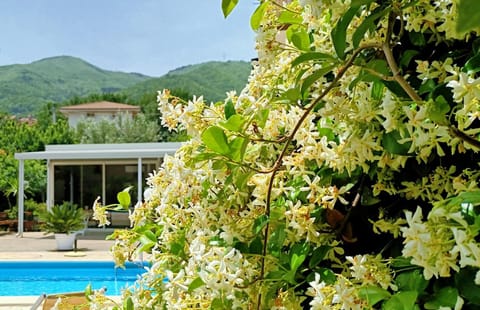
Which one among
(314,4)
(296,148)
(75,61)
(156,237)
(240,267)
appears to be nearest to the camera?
(314,4)

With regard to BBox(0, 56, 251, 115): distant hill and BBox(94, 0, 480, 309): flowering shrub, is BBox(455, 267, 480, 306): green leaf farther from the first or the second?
BBox(0, 56, 251, 115): distant hill

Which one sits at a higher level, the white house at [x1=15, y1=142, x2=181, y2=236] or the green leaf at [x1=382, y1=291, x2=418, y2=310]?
the green leaf at [x1=382, y1=291, x2=418, y2=310]

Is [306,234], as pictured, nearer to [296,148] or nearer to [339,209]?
[339,209]

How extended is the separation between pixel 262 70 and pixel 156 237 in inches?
18.6

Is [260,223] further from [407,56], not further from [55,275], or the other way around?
[55,275]

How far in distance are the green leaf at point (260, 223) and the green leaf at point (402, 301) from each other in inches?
11.1

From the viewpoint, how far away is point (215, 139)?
0.85m

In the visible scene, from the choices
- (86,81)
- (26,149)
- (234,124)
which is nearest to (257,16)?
(234,124)

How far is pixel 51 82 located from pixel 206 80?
2837 cm

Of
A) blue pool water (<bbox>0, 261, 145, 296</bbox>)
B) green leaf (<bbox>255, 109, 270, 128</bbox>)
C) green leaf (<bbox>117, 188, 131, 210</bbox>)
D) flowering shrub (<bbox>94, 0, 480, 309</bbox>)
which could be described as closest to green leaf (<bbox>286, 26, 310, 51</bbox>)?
flowering shrub (<bbox>94, 0, 480, 309</bbox>)

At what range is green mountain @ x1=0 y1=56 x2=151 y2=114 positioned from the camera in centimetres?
7031

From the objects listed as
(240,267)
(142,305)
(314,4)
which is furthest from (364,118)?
(142,305)

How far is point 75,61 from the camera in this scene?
303 feet

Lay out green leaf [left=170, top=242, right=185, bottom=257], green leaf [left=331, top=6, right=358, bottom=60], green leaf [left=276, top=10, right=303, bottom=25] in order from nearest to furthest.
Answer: green leaf [left=331, top=6, right=358, bottom=60]
green leaf [left=276, top=10, right=303, bottom=25]
green leaf [left=170, top=242, right=185, bottom=257]
